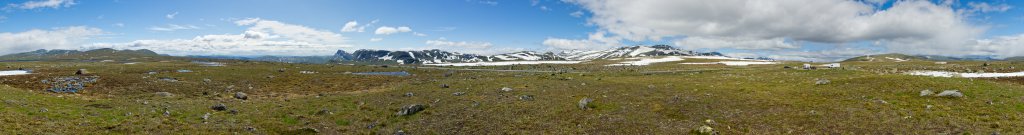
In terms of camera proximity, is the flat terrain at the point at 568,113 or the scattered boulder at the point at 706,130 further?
the flat terrain at the point at 568,113

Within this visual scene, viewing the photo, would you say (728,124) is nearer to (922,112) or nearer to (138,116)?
(922,112)

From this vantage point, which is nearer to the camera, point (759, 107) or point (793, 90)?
point (759, 107)

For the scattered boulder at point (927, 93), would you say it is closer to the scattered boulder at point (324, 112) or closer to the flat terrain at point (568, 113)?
the flat terrain at point (568, 113)

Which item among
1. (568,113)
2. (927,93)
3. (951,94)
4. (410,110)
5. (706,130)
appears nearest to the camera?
(706,130)

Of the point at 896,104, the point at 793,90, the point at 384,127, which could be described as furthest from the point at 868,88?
the point at 384,127

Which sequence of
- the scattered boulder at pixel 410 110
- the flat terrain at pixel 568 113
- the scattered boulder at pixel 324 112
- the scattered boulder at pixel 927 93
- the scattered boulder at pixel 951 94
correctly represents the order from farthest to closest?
the scattered boulder at pixel 927 93
the scattered boulder at pixel 324 112
the scattered boulder at pixel 410 110
the scattered boulder at pixel 951 94
the flat terrain at pixel 568 113

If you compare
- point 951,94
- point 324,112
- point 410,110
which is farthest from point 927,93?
point 324,112

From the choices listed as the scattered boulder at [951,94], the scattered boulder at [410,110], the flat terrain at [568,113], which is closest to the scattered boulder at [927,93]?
the scattered boulder at [951,94]

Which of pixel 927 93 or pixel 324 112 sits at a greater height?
pixel 927 93

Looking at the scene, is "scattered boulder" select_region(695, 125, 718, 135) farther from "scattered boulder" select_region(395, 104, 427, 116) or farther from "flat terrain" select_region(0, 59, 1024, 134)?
"scattered boulder" select_region(395, 104, 427, 116)

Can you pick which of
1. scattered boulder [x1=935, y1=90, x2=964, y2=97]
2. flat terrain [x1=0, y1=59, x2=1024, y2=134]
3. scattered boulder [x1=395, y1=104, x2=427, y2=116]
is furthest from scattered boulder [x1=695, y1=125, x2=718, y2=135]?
scattered boulder [x1=935, y1=90, x2=964, y2=97]

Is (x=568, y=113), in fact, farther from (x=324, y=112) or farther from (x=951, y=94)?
(x=951, y=94)

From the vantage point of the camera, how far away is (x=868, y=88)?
1491 inches

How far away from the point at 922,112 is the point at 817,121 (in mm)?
6076
